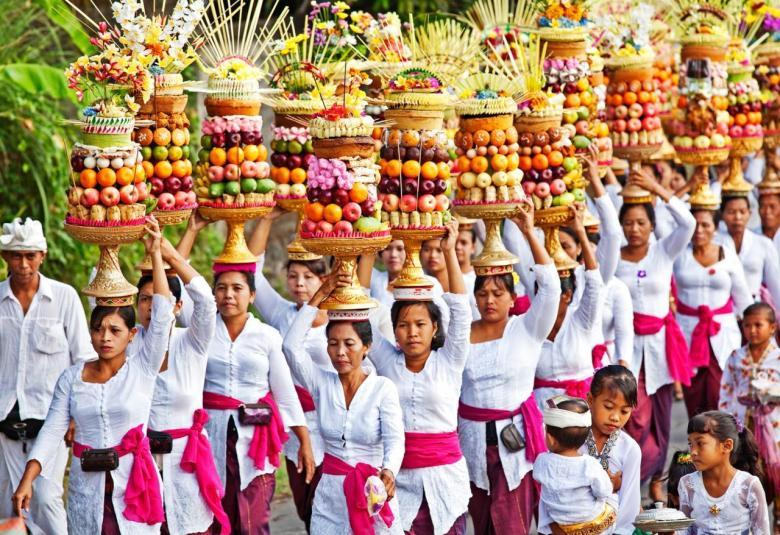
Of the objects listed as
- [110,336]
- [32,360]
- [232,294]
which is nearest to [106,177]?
[110,336]

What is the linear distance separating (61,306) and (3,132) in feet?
10.6

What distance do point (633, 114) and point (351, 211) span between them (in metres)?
3.25

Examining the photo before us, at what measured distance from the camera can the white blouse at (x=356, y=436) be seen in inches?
265

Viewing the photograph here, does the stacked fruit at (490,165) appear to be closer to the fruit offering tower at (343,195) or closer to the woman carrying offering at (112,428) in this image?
the fruit offering tower at (343,195)

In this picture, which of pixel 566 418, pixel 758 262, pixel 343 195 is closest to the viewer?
pixel 566 418

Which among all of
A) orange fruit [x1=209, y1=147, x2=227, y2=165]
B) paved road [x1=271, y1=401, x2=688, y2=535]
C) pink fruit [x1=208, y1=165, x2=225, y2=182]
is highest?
orange fruit [x1=209, y1=147, x2=227, y2=165]

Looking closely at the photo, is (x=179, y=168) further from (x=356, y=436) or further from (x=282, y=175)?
(x=356, y=436)

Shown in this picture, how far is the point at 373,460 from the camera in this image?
6816mm

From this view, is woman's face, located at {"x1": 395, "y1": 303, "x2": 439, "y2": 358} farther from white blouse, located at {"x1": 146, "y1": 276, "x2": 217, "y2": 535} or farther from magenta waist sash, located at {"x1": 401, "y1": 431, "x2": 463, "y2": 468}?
white blouse, located at {"x1": 146, "y1": 276, "x2": 217, "y2": 535}

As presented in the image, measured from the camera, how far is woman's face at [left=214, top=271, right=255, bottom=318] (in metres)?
7.73

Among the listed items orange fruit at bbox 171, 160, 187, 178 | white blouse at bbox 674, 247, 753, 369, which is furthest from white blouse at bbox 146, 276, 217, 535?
white blouse at bbox 674, 247, 753, 369

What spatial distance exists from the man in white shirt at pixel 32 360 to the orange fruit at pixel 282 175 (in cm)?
A: 122

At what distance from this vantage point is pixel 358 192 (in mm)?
6887

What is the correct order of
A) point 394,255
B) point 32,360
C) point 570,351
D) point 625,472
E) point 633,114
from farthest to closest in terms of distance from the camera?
point 633,114, point 394,255, point 570,351, point 32,360, point 625,472
